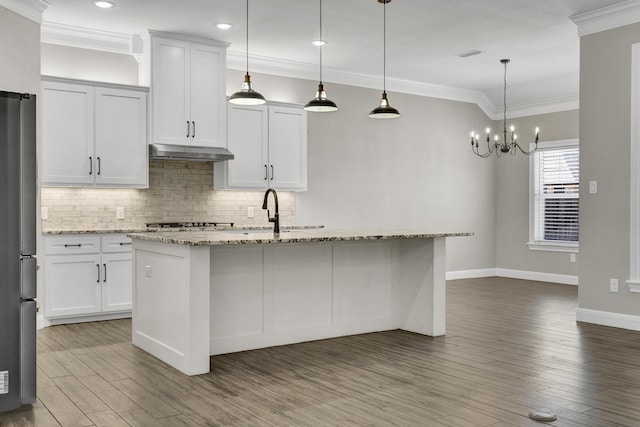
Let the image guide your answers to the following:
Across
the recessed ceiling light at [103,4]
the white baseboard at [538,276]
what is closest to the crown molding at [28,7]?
the recessed ceiling light at [103,4]

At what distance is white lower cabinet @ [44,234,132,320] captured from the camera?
593cm

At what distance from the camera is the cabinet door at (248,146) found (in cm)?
717

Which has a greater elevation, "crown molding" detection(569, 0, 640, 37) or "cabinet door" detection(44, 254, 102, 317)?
"crown molding" detection(569, 0, 640, 37)

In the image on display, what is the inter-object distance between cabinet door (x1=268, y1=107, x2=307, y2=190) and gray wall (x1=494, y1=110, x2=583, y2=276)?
4.10 meters

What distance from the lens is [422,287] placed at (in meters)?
5.48

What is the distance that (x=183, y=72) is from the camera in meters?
6.71

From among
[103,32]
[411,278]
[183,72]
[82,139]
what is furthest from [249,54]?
[411,278]

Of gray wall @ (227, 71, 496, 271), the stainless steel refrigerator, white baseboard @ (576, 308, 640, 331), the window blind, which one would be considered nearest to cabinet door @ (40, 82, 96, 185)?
gray wall @ (227, 71, 496, 271)

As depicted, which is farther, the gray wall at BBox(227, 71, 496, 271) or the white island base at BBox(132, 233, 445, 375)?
the gray wall at BBox(227, 71, 496, 271)

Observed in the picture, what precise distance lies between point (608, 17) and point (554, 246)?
432 centimetres

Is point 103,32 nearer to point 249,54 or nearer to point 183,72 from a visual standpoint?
point 183,72

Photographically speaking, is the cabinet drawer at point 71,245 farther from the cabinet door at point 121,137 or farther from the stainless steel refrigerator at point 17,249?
the stainless steel refrigerator at point 17,249

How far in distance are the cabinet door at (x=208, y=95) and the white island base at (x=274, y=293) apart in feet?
7.20

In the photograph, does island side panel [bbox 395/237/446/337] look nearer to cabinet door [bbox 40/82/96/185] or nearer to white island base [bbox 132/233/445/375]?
white island base [bbox 132/233/445/375]
